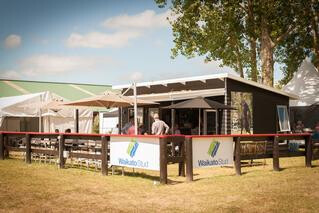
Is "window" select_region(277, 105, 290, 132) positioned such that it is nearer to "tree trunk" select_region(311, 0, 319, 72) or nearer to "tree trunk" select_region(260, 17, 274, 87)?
"tree trunk" select_region(260, 17, 274, 87)

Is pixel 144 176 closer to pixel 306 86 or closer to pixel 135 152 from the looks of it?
pixel 135 152

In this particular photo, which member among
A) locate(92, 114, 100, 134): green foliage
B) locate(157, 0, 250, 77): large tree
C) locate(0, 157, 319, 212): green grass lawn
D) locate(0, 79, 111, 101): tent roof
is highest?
locate(157, 0, 250, 77): large tree

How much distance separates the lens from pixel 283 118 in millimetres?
20281

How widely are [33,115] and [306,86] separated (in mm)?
14644

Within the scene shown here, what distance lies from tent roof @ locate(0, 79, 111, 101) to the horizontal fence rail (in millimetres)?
17972

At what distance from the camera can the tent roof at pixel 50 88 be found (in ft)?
106

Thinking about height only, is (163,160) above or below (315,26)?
below

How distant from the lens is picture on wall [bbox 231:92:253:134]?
58.3 ft

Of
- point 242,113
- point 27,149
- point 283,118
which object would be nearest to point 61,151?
point 27,149

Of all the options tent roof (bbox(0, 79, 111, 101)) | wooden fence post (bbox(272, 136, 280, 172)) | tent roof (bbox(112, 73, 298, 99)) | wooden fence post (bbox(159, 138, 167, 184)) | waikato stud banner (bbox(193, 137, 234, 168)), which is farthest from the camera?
tent roof (bbox(0, 79, 111, 101))

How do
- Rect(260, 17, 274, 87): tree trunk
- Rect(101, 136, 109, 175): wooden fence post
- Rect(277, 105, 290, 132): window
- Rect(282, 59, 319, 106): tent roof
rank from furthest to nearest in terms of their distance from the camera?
1. Rect(260, 17, 274, 87): tree trunk
2. Rect(282, 59, 319, 106): tent roof
3. Rect(277, 105, 290, 132): window
4. Rect(101, 136, 109, 175): wooden fence post

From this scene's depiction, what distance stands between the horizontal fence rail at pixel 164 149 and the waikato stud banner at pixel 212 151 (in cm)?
10

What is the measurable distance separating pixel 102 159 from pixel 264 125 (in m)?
10.1

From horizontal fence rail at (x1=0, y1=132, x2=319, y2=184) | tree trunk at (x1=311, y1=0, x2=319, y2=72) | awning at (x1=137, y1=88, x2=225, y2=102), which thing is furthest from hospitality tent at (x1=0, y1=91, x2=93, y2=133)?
tree trunk at (x1=311, y1=0, x2=319, y2=72)
